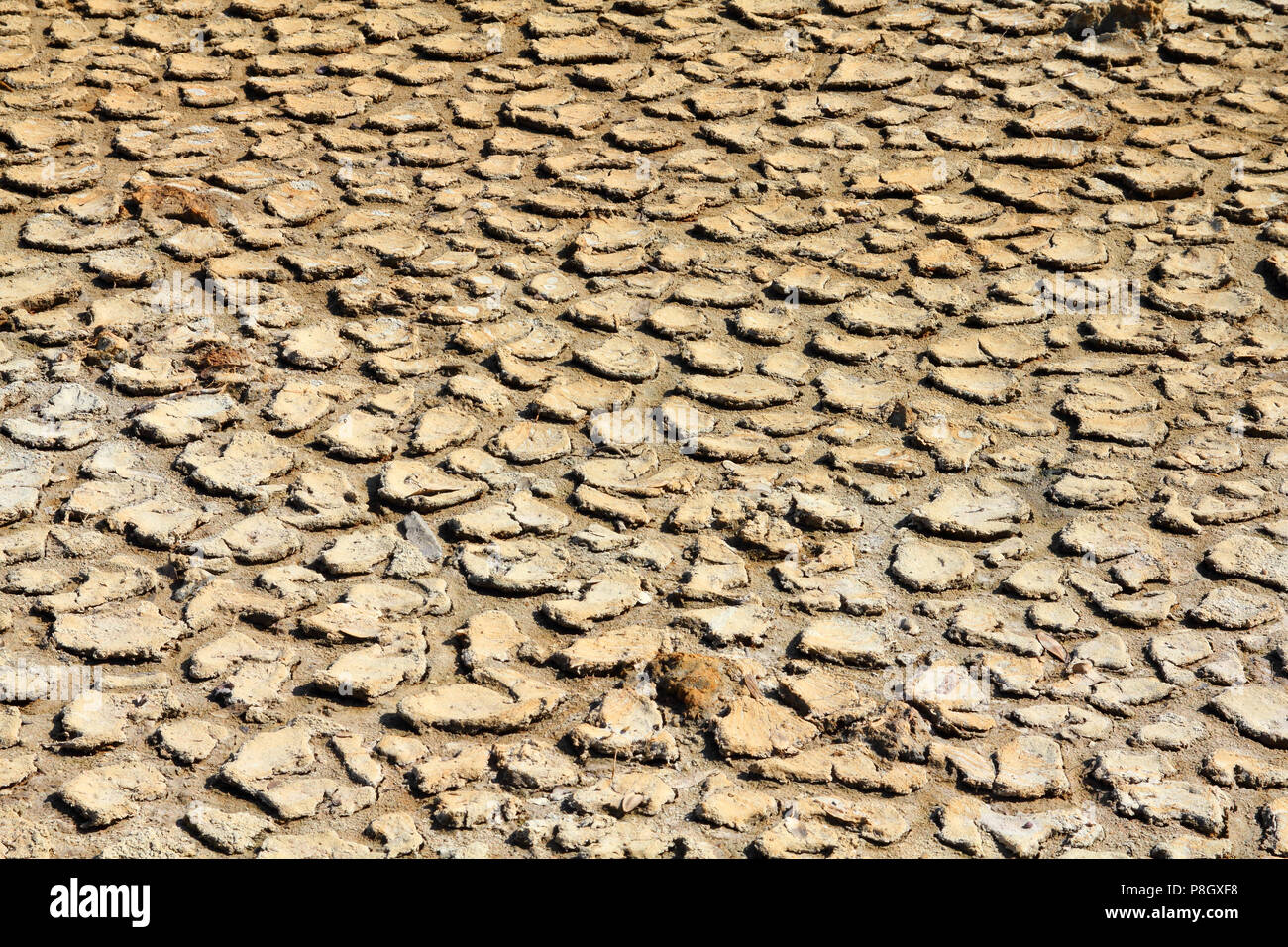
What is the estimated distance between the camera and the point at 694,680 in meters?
2.55

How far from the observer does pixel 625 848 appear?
2217mm

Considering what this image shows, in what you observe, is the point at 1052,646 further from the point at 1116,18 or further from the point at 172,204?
the point at 1116,18

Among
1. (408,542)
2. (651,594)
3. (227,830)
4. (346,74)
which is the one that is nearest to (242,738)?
(227,830)

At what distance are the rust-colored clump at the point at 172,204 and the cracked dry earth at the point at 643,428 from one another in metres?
0.02

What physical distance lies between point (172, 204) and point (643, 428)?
5.34ft

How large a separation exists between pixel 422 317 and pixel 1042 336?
5.74 feet

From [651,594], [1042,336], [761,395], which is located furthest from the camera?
[1042,336]

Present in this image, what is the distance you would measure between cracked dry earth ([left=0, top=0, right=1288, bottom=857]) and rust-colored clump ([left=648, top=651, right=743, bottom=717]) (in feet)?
0.04

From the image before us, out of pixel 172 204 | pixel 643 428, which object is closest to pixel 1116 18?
pixel 643 428

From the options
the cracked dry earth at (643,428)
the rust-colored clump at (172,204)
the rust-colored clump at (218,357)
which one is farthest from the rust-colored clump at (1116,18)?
the rust-colored clump at (218,357)

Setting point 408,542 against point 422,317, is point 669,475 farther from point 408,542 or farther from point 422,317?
point 422,317

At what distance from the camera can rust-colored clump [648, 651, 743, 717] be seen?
252 centimetres

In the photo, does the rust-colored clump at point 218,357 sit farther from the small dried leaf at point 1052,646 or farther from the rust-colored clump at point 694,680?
the small dried leaf at point 1052,646

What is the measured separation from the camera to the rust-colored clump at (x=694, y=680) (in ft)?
8.27
